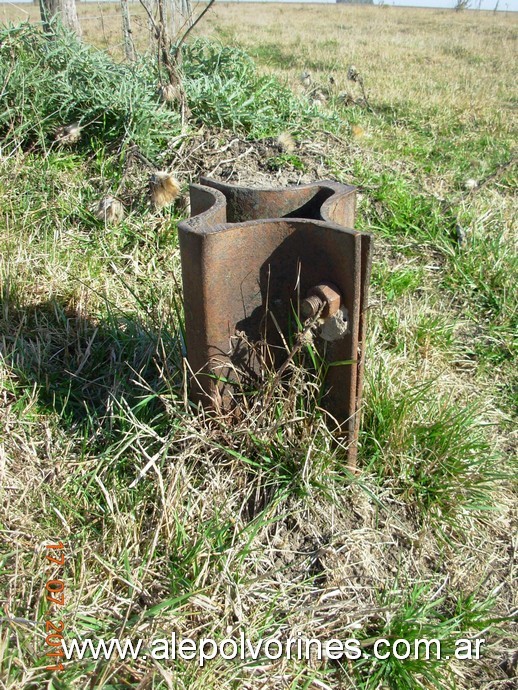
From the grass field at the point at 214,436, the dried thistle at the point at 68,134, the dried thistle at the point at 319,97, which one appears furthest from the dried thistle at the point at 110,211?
the dried thistle at the point at 319,97

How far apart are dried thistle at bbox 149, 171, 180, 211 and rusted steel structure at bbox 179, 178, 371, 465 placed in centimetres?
149

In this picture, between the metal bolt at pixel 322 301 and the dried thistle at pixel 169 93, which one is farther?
the dried thistle at pixel 169 93

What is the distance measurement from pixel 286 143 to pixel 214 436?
276cm

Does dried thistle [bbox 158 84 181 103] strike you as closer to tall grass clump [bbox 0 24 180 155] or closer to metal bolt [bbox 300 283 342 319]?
tall grass clump [bbox 0 24 180 155]

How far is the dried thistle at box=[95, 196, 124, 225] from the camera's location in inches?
141

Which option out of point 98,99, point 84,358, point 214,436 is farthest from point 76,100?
point 214,436

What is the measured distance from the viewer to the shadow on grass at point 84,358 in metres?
2.42

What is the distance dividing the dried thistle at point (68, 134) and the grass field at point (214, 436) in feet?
0.22

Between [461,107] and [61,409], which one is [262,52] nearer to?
[461,107]

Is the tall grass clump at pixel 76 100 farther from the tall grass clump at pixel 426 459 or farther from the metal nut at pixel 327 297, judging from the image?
the tall grass clump at pixel 426 459

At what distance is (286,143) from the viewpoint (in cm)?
427

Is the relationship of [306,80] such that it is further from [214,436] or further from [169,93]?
[214,436]

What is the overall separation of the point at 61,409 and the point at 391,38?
1499cm

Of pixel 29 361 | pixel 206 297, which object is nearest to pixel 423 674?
pixel 206 297
